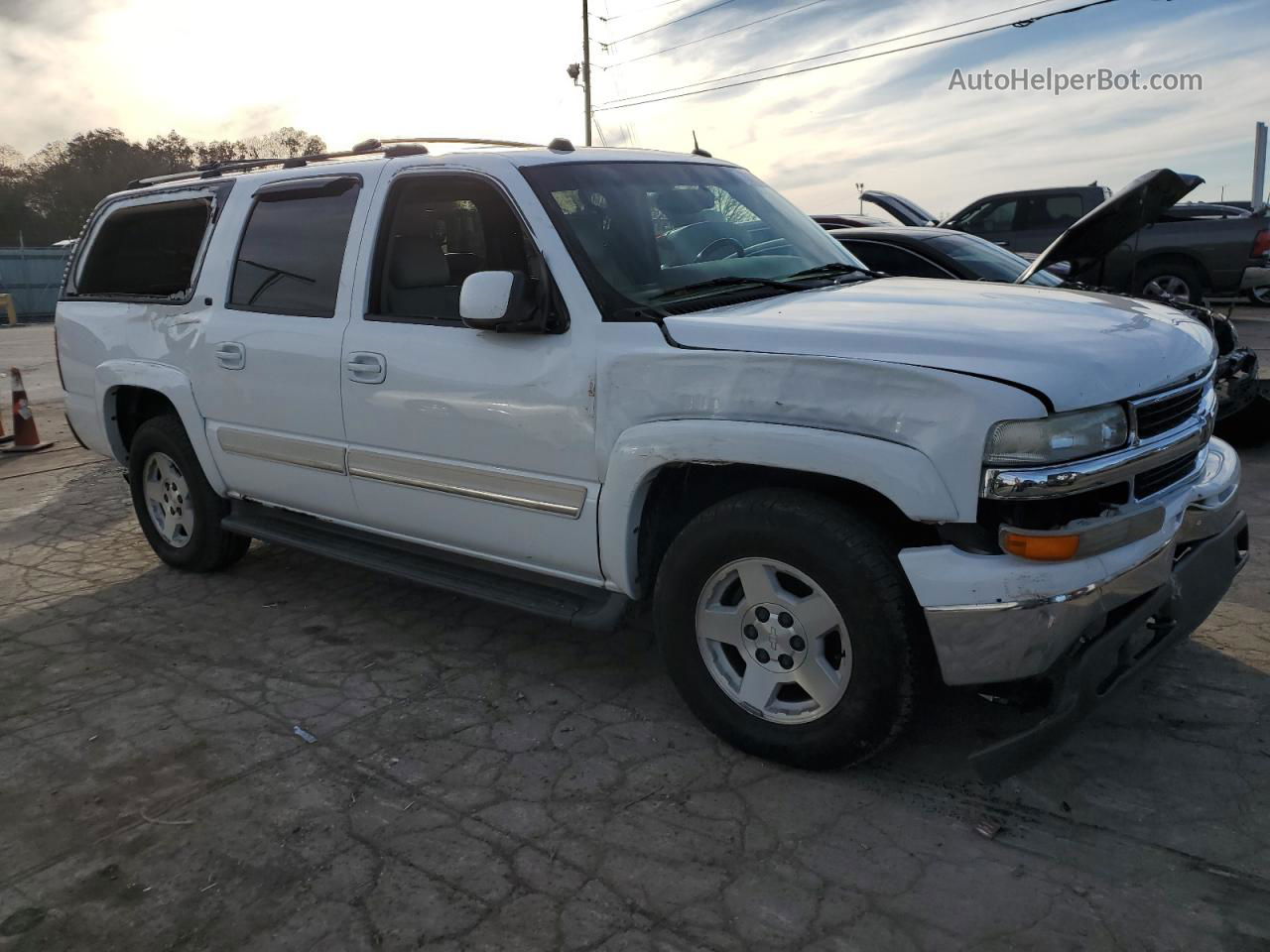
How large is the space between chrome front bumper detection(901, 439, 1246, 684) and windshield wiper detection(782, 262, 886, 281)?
1.46m

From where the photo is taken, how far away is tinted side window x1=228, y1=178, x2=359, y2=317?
4059mm

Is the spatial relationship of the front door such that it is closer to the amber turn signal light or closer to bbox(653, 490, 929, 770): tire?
bbox(653, 490, 929, 770): tire

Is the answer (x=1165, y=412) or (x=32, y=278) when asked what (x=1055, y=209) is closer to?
(x=1165, y=412)

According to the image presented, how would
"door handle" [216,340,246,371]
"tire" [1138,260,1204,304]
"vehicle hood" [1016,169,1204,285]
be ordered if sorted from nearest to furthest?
1. "vehicle hood" [1016,169,1204,285]
2. "door handle" [216,340,246,371]
3. "tire" [1138,260,1204,304]

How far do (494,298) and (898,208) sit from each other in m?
7.52

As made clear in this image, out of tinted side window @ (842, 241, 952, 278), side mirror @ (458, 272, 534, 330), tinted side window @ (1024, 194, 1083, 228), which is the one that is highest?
tinted side window @ (1024, 194, 1083, 228)

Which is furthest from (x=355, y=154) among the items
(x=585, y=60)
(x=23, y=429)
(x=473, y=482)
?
(x=585, y=60)

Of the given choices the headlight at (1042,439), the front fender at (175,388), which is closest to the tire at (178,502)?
the front fender at (175,388)

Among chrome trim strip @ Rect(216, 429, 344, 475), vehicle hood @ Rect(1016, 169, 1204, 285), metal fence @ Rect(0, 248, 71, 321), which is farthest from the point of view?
metal fence @ Rect(0, 248, 71, 321)

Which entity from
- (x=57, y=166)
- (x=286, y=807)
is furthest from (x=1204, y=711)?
(x=57, y=166)

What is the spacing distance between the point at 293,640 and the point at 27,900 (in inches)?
69.5

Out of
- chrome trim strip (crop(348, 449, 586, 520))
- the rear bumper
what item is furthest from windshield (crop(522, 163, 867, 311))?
the rear bumper

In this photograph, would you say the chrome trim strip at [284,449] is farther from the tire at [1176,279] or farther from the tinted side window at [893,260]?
the tire at [1176,279]

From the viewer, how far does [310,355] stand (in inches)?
160
